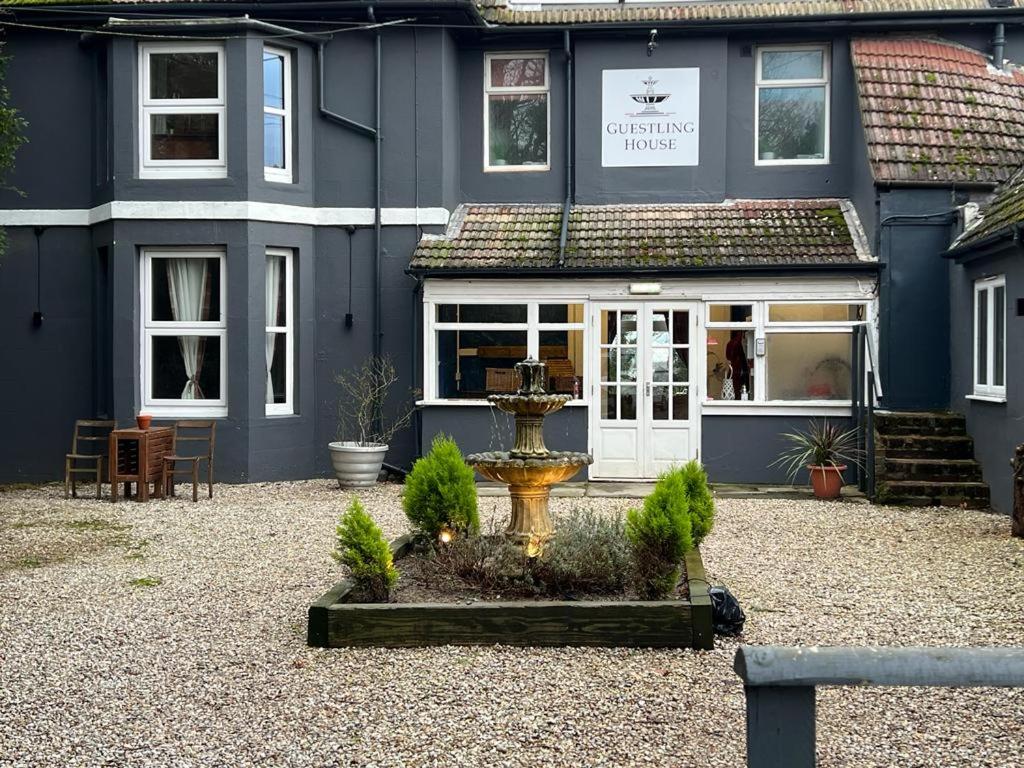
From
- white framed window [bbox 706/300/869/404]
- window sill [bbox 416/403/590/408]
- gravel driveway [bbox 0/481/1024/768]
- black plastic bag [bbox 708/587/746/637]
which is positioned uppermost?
white framed window [bbox 706/300/869/404]

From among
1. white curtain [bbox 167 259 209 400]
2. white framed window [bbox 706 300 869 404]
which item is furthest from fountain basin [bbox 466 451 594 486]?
white curtain [bbox 167 259 209 400]

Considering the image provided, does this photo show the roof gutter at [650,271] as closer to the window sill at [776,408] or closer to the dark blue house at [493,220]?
the dark blue house at [493,220]

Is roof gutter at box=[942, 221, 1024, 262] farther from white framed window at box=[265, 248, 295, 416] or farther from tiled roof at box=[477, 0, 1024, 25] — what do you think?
white framed window at box=[265, 248, 295, 416]

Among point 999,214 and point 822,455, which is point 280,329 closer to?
point 822,455

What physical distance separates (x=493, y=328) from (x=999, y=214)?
19.9ft

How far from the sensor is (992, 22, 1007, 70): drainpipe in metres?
15.3

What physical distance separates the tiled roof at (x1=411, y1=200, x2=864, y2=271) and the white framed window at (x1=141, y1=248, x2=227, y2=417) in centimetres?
271

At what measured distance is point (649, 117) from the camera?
617 inches

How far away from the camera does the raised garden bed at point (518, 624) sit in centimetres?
635

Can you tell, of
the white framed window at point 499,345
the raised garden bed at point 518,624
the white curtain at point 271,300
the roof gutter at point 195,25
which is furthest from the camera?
the white curtain at point 271,300

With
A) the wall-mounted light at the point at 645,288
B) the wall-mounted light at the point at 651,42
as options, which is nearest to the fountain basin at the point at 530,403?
the wall-mounted light at the point at 645,288

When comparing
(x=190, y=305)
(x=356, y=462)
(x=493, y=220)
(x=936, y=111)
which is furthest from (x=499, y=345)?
(x=936, y=111)

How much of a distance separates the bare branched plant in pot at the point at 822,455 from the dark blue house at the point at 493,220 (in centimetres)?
19

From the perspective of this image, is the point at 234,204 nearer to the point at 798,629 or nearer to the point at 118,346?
the point at 118,346
